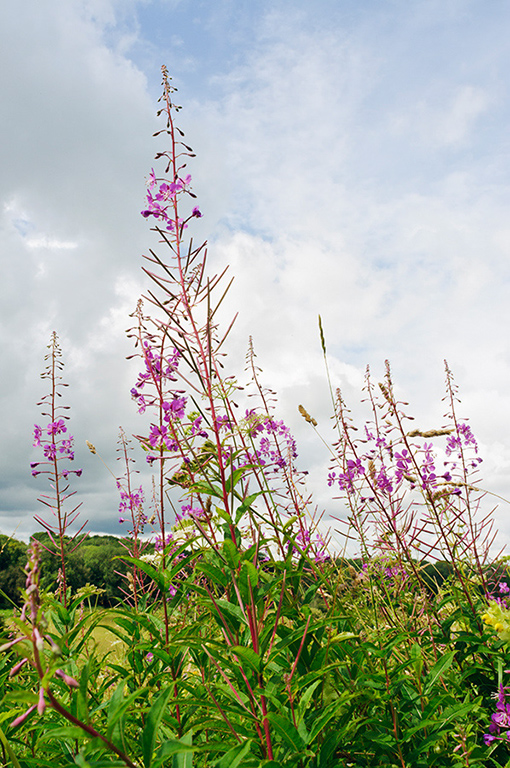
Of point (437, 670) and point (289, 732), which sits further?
point (437, 670)

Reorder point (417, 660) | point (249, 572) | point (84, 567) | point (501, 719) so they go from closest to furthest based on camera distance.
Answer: point (249, 572)
point (417, 660)
point (501, 719)
point (84, 567)

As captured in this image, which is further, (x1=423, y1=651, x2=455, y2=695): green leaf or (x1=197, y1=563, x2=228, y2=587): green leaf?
(x1=423, y1=651, x2=455, y2=695): green leaf

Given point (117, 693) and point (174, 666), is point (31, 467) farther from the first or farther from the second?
point (117, 693)

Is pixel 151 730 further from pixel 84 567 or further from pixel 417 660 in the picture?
pixel 84 567

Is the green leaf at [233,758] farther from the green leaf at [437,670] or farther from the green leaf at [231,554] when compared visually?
the green leaf at [437,670]

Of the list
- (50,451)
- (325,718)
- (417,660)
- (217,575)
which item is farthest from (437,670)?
(50,451)

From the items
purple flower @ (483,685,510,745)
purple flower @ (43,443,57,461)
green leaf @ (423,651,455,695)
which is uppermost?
purple flower @ (43,443,57,461)

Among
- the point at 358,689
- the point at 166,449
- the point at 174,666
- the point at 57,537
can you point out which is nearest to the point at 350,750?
the point at 358,689

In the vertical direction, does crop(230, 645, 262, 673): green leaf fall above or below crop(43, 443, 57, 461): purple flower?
below

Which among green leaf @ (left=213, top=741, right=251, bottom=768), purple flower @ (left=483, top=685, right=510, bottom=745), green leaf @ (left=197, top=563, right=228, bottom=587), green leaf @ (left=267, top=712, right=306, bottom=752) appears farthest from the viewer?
purple flower @ (left=483, top=685, right=510, bottom=745)

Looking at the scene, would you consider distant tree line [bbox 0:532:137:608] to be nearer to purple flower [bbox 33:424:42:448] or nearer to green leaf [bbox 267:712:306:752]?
purple flower [bbox 33:424:42:448]

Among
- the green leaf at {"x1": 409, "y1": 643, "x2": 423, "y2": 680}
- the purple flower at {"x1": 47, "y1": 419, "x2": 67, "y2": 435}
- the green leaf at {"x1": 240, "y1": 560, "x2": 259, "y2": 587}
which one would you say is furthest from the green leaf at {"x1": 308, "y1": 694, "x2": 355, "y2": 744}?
the purple flower at {"x1": 47, "y1": 419, "x2": 67, "y2": 435}

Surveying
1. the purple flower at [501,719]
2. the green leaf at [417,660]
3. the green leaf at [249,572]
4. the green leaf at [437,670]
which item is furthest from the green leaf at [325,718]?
the purple flower at [501,719]

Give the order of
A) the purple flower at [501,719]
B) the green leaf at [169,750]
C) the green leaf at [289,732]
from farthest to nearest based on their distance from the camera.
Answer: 1. the purple flower at [501,719]
2. the green leaf at [289,732]
3. the green leaf at [169,750]
